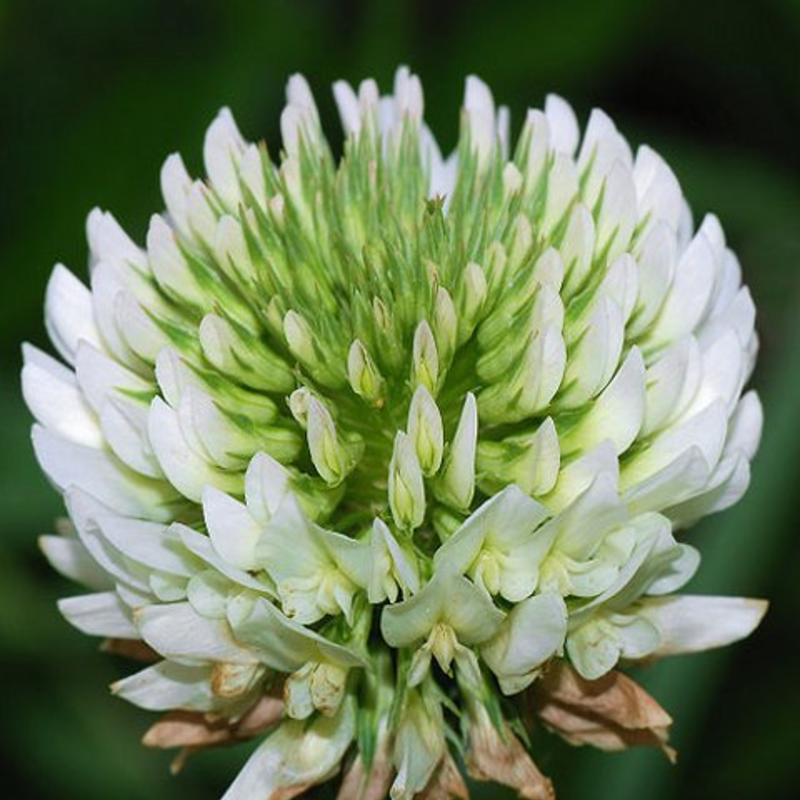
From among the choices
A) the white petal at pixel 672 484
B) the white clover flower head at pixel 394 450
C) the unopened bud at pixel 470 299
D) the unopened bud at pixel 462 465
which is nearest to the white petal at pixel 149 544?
the white clover flower head at pixel 394 450

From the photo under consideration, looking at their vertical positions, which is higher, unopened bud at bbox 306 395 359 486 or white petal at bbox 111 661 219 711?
unopened bud at bbox 306 395 359 486

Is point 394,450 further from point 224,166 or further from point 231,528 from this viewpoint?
point 224,166

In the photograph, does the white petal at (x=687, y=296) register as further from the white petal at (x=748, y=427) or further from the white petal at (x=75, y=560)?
the white petal at (x=75, y=560)

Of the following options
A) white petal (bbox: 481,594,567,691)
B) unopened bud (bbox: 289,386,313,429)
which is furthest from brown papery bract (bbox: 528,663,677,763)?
unopened bud (bbox: 289,386,313,429)

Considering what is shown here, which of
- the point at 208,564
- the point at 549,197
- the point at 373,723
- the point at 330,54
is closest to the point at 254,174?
the point at 549,197

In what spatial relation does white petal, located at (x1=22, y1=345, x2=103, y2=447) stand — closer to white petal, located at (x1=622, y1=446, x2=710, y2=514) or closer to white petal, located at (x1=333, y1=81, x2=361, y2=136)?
white petal, located at (x1=333, y1=81, x2=361, y2=136)
